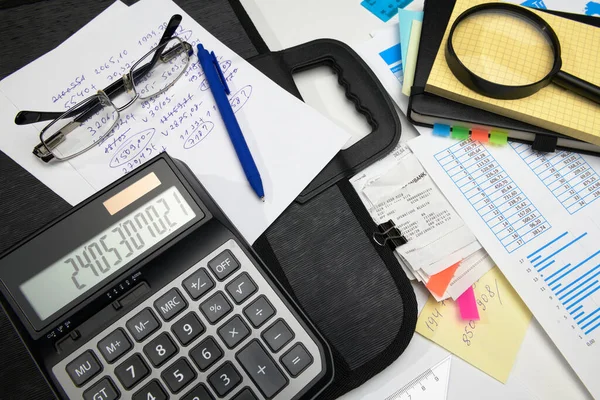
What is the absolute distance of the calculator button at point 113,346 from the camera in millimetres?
379

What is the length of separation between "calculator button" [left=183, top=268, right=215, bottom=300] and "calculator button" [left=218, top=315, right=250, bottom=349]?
3cm

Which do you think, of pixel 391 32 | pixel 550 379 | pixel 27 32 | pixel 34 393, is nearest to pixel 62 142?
pixel 27 32

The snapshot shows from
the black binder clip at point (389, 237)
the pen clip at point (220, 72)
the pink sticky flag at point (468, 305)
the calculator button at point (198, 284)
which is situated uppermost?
the pen clip at point (220, 72)

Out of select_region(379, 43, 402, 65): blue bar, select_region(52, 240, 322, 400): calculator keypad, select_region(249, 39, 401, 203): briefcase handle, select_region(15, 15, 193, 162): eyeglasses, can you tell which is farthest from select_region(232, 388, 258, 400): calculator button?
select_region(379, 43, 402, 65): blue bar

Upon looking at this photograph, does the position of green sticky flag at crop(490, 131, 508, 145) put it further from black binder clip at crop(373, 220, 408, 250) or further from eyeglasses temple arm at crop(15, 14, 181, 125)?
eyeglasses temple arm at crop(15, 14, 181, 125)

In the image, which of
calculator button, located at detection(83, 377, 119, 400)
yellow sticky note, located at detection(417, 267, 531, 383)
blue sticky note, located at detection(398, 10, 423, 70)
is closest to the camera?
calculator button, located at detection(83, 377, 119, 400)

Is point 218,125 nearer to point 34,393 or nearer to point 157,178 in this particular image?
point 157,178

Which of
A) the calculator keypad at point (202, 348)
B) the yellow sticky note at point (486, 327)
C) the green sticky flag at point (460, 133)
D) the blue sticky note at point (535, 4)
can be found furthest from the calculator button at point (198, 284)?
the blue sticky note at point (535, 4)

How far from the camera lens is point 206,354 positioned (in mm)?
385

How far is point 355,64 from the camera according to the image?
1.87 feet

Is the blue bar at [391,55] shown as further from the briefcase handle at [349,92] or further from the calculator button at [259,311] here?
the calculator button at [259,311]

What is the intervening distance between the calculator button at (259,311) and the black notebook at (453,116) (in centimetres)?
29

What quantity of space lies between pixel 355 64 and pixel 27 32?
40 cm

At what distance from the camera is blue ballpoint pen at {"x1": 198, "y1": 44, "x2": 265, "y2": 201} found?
1.63 feet
